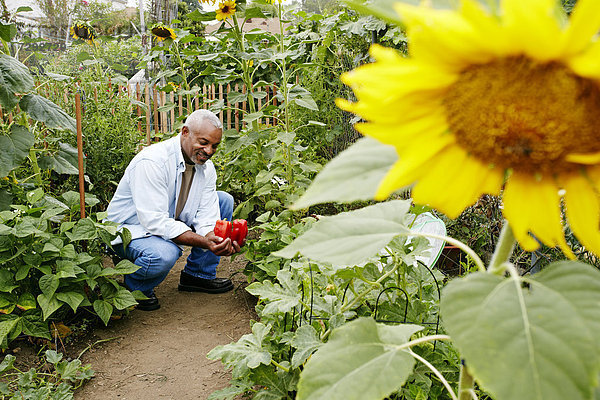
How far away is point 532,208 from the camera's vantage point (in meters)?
0.52

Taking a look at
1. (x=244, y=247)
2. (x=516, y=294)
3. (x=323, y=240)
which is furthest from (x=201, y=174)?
(x=516, y=294)

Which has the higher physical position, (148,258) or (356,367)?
(356,367)

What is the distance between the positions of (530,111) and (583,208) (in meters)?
0.14

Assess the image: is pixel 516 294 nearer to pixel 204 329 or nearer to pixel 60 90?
pixel 204 329

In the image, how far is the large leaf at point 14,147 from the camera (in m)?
2.92

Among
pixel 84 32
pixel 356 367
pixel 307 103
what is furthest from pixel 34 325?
pixel 84 32

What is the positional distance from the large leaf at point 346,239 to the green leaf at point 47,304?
2406mm

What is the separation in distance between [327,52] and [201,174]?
2388 mm

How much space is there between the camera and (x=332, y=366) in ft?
2.27

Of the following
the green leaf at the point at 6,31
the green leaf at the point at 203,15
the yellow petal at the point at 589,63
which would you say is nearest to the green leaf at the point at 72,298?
the green leaf at the point at 6,31

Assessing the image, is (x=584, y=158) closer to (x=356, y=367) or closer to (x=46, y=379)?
(x=356, y=367)

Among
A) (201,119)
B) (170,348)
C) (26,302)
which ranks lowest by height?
(170,348)

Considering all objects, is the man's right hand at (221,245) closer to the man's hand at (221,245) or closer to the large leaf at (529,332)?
the man's hand at (221,245)

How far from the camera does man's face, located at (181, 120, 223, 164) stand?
3.47 m
